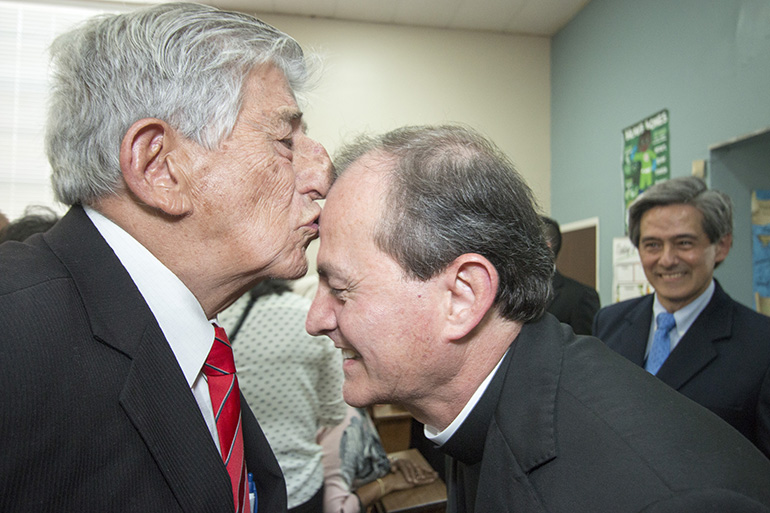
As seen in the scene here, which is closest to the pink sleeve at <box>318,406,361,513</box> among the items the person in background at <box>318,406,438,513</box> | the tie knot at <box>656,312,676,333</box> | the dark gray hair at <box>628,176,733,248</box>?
the person in background at <box>318,406,438,513</box>

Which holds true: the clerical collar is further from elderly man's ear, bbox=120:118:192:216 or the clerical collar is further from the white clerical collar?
elderly man's ear, bbox=120:118:192:216

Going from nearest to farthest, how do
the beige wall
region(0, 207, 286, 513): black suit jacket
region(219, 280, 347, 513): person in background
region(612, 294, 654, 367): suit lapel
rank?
region(0, 207, 286, 513): black suit jacket
region(219, 280, 347, 513): person in background
region(612, 294, 654, 367): suit lapel
the beige wall

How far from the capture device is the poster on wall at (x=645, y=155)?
11.0ft

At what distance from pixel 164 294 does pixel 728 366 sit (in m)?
1.88

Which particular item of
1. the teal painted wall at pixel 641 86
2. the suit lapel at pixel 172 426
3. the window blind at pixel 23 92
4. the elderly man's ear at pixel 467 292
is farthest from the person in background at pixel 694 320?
the window blind at pixel 23 92

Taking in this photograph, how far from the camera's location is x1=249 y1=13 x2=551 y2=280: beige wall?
4746 millimetres

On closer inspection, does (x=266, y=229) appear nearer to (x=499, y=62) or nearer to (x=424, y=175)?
(x=424, y=175)

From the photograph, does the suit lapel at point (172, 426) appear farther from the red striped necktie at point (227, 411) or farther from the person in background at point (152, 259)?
the red striped necktie at point (227, 411)

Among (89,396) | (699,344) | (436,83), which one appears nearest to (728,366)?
(699,344)

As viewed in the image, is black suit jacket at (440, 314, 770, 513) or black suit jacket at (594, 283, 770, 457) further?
black suit jacket at (594, 283, 770, 457)

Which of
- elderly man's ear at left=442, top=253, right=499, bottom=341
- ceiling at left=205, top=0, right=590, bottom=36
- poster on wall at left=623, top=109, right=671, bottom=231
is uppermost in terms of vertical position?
ceiling at left=205, top=0, right=590, bottom=36

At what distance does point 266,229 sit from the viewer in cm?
100

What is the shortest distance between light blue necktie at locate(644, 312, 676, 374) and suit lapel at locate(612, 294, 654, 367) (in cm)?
5

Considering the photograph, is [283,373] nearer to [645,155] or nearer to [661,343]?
[661,343]
